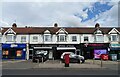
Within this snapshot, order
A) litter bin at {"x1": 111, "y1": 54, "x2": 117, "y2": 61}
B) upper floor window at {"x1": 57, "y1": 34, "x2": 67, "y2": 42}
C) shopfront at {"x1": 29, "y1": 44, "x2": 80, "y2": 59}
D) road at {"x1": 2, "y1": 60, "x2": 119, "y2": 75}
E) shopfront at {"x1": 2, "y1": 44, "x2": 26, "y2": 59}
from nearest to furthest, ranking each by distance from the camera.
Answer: road at {"x1": 2, "y1": 60, "x2": 119, "y2": 75} → litter bin at {"x1": 111, "y1": 54, "x2": 117, "y2": 61} → shopfront at {"x1": 2, "y1": 44, "x2": 26, "y2": 59} → shopfront at {"x1": 29, "y1": 44, "x2": 80, "y2": 59} → upper floor window at {"x1": 57, "y1": 34, "x2": 67, "y2": 42}

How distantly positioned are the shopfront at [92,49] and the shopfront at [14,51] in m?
12.7

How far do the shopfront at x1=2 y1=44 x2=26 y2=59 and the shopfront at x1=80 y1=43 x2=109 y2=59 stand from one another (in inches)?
499

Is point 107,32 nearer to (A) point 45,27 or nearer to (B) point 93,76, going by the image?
(A) point 45,27

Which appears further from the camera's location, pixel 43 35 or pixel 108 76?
pixel 43 35

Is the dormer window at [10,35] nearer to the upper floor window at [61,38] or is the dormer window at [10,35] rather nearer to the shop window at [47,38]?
the shop window at [47,38]

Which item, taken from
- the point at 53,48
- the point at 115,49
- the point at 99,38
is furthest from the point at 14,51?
the point at 115,49

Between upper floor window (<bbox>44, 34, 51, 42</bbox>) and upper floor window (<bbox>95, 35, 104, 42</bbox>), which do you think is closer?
upper floor window (<bbox>44, 34, 51, 42</bbox>)

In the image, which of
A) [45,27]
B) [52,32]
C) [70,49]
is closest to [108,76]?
[70,49]

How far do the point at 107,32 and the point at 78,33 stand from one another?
658 cm

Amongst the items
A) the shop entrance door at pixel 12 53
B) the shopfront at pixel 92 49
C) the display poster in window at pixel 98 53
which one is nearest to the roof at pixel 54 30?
the shopfront at pixel 92 49

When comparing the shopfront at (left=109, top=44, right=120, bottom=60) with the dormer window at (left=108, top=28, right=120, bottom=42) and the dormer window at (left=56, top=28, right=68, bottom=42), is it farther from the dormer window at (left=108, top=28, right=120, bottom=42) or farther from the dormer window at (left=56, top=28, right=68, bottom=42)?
the dormer window at (left=56, top=28, right=68, bottom=42)

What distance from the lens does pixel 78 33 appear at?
5353 centimetres

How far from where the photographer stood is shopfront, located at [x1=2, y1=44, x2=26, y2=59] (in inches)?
2032

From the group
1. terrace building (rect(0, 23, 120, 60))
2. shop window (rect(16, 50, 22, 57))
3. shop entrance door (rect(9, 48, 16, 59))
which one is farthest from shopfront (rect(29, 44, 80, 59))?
shop entrance door (rect(9, 48, 16, 59))
